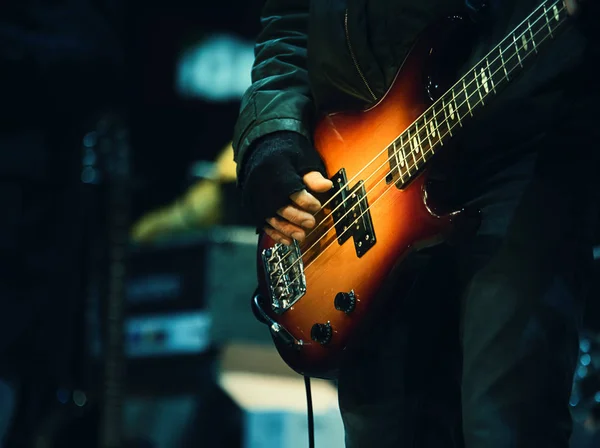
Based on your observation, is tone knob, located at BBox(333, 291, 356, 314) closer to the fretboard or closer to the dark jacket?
the fretboard

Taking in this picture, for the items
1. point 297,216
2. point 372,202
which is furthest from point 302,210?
point 372,202

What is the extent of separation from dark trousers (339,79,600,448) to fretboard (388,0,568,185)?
44 millimetres

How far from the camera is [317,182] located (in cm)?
157

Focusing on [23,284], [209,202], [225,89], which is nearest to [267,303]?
[23,284]

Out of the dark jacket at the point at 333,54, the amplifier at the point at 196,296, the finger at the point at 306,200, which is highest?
the amplifier at the point at 196,296

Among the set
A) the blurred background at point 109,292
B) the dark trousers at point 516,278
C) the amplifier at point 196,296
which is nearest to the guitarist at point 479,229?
the dark trousers at point 516,278

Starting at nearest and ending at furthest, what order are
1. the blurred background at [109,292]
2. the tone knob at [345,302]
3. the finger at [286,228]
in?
the tone knob at [345,302]
the finger at [286,228]
the blurred background at [109,292]

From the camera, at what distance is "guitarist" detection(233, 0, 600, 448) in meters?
1.21

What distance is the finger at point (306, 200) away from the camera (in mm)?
1559

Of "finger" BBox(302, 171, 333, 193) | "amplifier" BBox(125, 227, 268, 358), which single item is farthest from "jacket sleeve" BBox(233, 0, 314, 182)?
"amplifier" BBox(125, 227, 268, 358)

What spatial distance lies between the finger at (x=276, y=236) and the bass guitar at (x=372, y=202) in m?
0.03

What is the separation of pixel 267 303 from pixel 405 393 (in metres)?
0.38

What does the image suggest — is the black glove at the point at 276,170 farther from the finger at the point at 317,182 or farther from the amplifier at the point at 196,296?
the amplifier at the point at 196,296

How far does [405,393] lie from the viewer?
1.47 metres
